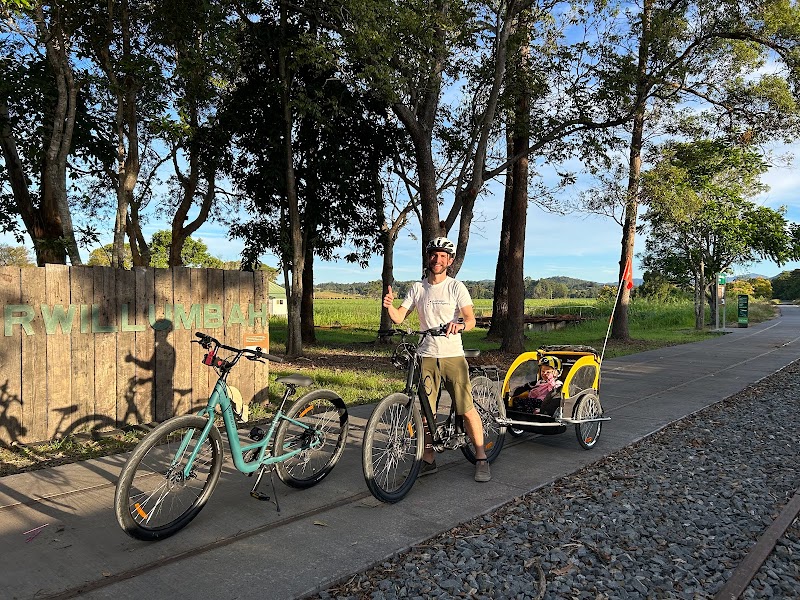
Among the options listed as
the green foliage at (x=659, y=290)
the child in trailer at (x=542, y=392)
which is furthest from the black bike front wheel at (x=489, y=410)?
the green foliage at (x=659, y=290)

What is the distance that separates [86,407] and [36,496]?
70.3 inches

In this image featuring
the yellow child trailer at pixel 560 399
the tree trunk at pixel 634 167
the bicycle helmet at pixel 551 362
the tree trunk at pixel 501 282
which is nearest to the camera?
the yellow child trailer at pixel 560 399

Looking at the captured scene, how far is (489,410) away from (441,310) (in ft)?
4.03

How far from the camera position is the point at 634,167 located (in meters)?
18.4

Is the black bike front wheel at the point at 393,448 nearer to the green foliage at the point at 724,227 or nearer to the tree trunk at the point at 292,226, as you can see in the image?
the tree trunk at the point at 292,226

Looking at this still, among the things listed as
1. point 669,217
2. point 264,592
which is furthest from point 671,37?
point 264,592

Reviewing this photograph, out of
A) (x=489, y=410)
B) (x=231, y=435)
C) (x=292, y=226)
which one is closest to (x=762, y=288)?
(x=292, y=226)

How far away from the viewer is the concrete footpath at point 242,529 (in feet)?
10.4

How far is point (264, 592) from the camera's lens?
10.0 feet

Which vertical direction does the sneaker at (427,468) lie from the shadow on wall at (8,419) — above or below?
below

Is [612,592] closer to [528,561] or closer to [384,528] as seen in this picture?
[528,561]

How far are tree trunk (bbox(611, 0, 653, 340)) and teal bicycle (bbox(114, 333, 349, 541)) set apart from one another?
34.0 ft

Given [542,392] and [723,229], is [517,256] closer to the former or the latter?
[542,392]

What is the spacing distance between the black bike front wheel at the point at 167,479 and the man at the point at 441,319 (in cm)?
166
